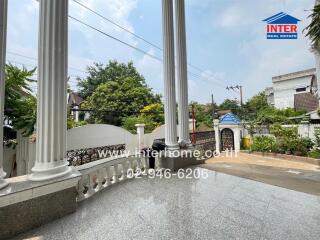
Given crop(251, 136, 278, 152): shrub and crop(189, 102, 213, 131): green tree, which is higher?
crop(189, 102, 213, 131): green tree

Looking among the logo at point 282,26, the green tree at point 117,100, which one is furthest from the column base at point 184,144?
the green tree at point 117,100

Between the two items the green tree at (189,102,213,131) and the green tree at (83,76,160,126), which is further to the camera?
the green tree at (83,76,160,126)

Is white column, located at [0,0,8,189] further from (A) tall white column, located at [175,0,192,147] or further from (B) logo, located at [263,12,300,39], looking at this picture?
(B) logo, located at [263,12,300,39]

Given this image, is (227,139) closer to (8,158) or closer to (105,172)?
(105,172)

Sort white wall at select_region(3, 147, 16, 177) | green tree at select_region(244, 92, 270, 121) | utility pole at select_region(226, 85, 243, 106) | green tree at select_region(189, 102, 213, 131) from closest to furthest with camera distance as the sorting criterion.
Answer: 1. white wall at select_region(3, 147, 16, 177)
2. green tree at select_region(189, 102, 213, 131)
3. utility pole at select_region(226, 85, 243, 106)
4. green tree at select_region(244, 92, 270, 121)

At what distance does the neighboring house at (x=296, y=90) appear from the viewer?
15.6m

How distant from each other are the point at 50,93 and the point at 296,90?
67.5ft

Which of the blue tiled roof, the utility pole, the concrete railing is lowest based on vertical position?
the concrete railing

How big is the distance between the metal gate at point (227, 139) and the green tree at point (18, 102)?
23.8ft

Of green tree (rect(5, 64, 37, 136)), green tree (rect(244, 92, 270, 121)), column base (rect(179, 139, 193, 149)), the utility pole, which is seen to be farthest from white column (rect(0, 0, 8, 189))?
green tree (rect(244, 92, 270, 121))

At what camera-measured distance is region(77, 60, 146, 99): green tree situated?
17.8 meters

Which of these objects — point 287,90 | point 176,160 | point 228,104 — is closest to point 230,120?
point 176,160

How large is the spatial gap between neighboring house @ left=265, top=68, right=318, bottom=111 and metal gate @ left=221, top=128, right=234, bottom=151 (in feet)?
36.9

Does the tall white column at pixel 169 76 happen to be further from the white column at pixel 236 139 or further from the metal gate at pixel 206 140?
the white column at pixel 236 139
